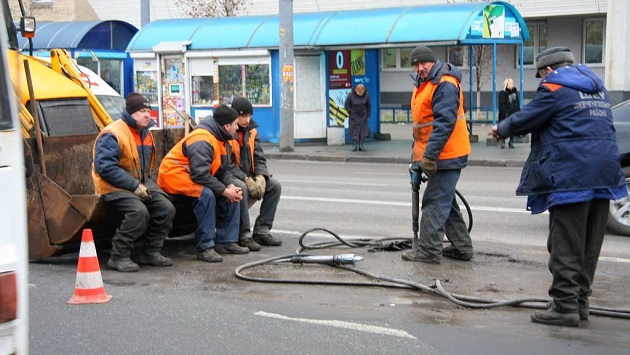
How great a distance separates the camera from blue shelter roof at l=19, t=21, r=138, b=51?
95.8 feet

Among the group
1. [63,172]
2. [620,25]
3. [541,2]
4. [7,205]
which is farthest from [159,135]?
[541,2]

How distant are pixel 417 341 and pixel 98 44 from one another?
25.7 metres

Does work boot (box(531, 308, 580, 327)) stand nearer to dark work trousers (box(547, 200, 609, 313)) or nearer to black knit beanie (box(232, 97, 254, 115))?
dark work trousers (box(547, 200, 609, 313))

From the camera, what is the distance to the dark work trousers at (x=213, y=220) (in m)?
9.02

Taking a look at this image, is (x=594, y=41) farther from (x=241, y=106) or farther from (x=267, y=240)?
(x=241, y=106)

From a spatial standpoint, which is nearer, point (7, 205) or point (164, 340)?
point (7, 205)

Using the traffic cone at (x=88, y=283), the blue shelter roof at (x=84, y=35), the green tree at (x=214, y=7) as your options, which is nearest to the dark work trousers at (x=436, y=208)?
the traffic cone at (x=88, y=283)

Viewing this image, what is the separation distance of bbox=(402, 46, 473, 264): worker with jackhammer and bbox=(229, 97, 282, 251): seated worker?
70.3 inches

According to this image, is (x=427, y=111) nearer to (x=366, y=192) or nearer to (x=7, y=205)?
(x=7, y=205)

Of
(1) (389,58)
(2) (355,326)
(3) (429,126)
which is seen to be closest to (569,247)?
(2) (355,326)

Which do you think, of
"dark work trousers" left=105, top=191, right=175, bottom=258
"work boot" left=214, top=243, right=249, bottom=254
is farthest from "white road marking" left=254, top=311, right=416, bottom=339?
"work boot" left=214, top=243, right=249, bottom=254

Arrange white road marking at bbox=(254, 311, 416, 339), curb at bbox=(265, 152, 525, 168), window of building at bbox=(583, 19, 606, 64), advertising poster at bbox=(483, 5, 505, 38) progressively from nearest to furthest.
→ white road marking at bbox=(254, 311, 416, 339) → curb at bbox=(265, 152, 525, 168) → advertising poster at bbox=(483, 5, 505, 38) → window of building at bbox=(583, 19, 606, 64)

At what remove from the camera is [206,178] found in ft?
29.4

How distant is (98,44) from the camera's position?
99.0 ft
